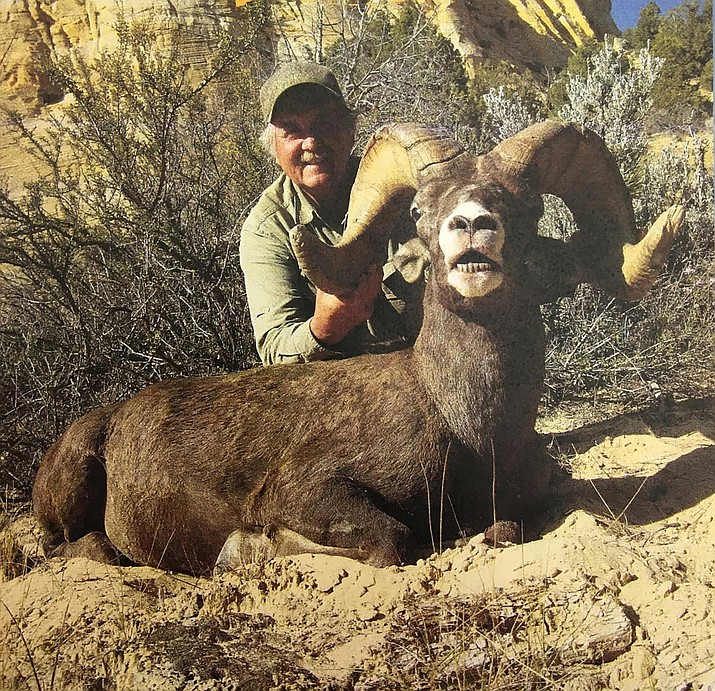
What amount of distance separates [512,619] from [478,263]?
1.53 meters

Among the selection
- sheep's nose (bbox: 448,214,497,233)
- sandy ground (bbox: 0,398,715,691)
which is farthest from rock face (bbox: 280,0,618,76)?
sandy ground (bbox: 0,398,715,691)

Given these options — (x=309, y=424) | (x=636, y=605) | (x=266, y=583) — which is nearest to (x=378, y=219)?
(x=309, y=424)

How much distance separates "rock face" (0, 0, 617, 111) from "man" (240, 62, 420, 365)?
100 cm

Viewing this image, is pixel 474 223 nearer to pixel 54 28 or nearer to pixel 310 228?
pixel 310 228

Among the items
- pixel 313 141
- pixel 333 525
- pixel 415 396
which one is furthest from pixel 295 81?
pixel 333 525

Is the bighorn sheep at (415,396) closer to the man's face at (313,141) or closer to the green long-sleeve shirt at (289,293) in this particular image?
the green long-sleeve shirt at (289,293)

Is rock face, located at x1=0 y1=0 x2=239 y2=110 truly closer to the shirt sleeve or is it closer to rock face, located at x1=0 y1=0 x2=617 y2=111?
rock face, located at x1=0 y1=0 x2=617 y2=111

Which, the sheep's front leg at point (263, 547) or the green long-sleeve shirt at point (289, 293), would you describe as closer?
the sheep's front leg at point (263, 547)

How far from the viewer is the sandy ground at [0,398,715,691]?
11.0ft

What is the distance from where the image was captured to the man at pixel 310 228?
4219mm

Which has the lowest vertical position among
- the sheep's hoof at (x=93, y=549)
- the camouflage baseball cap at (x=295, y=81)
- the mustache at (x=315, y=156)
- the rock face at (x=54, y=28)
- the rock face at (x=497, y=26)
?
the sheep's hoof at (x=93, y=549)

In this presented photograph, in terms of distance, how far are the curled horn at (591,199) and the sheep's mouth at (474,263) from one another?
396mm

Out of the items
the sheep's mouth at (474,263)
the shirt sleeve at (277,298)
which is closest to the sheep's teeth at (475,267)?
the sheep's mouth at (474,263)

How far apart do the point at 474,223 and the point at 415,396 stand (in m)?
0.86
